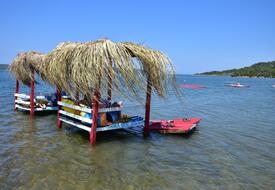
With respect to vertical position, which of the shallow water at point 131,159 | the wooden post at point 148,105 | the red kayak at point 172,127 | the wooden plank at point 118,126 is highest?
the wooden post at point 148,105

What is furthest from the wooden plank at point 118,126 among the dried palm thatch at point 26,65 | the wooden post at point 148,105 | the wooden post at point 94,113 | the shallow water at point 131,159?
the dried palm thatch at point 26,65

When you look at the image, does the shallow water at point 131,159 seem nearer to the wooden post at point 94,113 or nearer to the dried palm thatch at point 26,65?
the wooden post at point 94,113

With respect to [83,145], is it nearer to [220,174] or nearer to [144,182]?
[144,182]

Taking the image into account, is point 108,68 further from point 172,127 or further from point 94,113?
point 172,127

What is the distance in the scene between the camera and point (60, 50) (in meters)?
9.33

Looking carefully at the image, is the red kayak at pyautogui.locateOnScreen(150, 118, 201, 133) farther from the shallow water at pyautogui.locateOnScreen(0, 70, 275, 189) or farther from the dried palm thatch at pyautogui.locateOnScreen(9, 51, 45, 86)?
the dried palm thatch at pyautogui.locateOnScreen(9, 51, 45, 86)

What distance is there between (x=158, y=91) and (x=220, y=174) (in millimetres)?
3291

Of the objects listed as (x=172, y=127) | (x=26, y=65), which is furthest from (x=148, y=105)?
(x=26, y=65)

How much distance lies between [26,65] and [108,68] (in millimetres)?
7121

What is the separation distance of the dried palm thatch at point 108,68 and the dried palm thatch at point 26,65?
13.9 feet

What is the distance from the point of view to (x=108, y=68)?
8203mm

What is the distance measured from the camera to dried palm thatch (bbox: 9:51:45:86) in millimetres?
13166

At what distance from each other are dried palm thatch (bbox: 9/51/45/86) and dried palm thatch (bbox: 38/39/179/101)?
4.24 meters

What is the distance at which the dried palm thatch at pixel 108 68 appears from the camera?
26.8 feet
